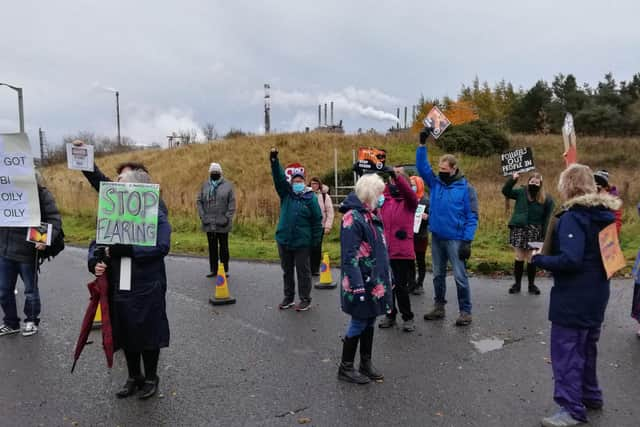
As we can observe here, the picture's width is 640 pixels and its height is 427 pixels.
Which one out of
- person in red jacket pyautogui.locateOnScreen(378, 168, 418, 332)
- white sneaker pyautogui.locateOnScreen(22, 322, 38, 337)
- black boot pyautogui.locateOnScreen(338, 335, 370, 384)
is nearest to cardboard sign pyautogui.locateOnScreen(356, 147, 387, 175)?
person in red jacket pyautogui.locateOnScreen(378, 168, 418, 332)

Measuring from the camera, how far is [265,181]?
103 ft

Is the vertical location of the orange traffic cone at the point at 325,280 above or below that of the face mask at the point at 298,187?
below

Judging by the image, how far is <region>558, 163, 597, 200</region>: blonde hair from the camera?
149 inches

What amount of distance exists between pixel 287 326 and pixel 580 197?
3.83 m

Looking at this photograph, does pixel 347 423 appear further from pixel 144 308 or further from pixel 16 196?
pixel 16 196

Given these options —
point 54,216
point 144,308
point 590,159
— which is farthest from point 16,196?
point 590,159

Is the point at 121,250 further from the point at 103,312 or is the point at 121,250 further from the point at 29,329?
the point at 29,329

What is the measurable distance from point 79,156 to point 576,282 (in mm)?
4280

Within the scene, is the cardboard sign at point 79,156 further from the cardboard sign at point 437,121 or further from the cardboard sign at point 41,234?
the cardboard sign at point 437,121

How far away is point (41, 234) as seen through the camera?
5863mm

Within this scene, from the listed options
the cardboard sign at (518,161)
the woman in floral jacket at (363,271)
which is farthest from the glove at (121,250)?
the cardboard sign at (518,161)

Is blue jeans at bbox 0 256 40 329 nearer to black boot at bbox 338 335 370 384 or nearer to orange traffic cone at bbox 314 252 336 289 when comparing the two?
black boot at bbox 338 335 370 384

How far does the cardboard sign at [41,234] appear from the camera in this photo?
5.83 meters

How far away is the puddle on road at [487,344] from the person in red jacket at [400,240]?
81 cm
